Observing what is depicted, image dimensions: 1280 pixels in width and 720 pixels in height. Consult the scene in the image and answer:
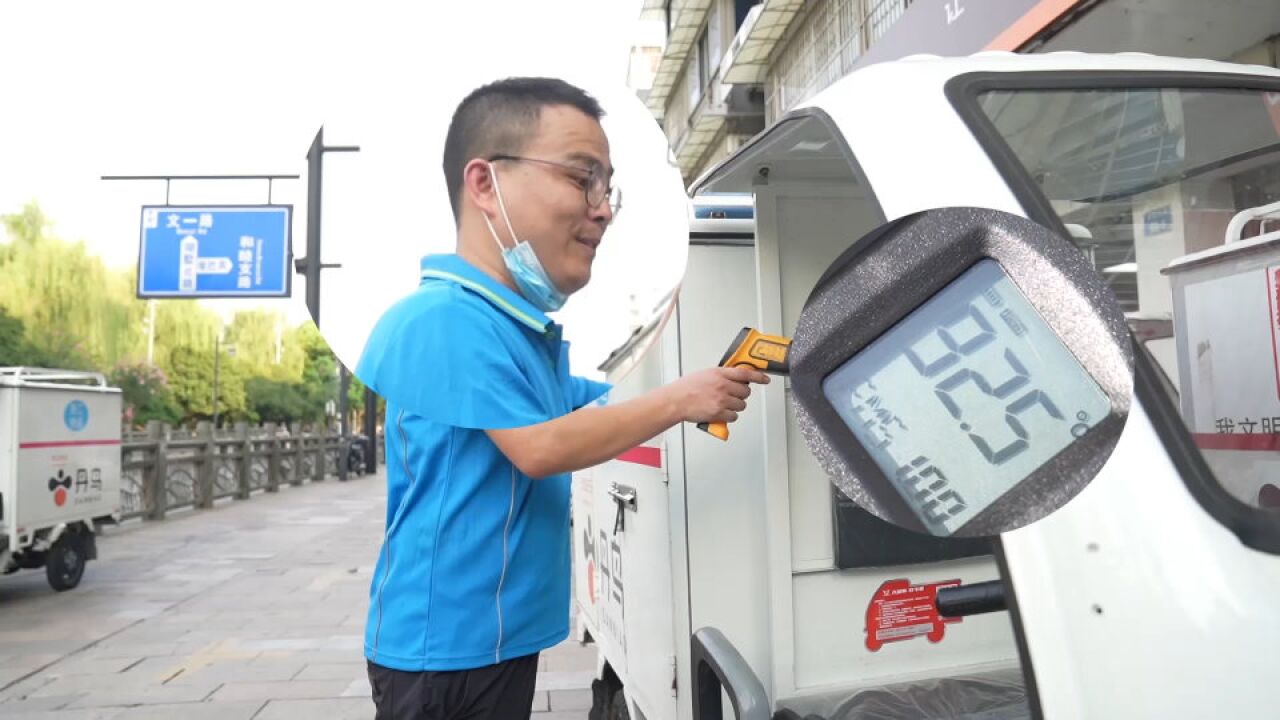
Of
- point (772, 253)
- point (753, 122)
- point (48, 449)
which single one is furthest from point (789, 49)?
point (772, 253)

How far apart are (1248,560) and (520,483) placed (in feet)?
3.19

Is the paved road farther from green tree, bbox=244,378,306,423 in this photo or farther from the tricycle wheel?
green tree, bbox=244,378,306,423

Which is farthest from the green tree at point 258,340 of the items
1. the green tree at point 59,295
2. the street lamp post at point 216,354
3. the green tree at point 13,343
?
the green tree at point 13,343

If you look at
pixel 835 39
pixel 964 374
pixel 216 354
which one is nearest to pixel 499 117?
pixel 964 374

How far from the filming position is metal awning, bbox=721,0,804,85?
11.7 m

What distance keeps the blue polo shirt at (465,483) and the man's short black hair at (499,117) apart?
0.14 meters

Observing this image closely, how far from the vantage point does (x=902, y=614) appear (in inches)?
101

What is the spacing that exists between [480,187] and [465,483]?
0.46m

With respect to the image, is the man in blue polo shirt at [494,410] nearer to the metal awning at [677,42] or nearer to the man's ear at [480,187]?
the man's ear at [480,187]

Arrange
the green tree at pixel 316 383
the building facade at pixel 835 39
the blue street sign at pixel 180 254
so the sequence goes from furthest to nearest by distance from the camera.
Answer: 1. the green tree at pixel 316 383
2. the blue street sign at pixel 180 254
3. the building facade at pixel 835 39

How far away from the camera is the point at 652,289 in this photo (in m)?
1.32

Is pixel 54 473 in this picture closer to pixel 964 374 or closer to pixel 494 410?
pixel 494 410

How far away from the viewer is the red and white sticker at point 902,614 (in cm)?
254

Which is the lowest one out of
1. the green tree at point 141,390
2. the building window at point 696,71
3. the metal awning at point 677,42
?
the green tree at point 141,390
